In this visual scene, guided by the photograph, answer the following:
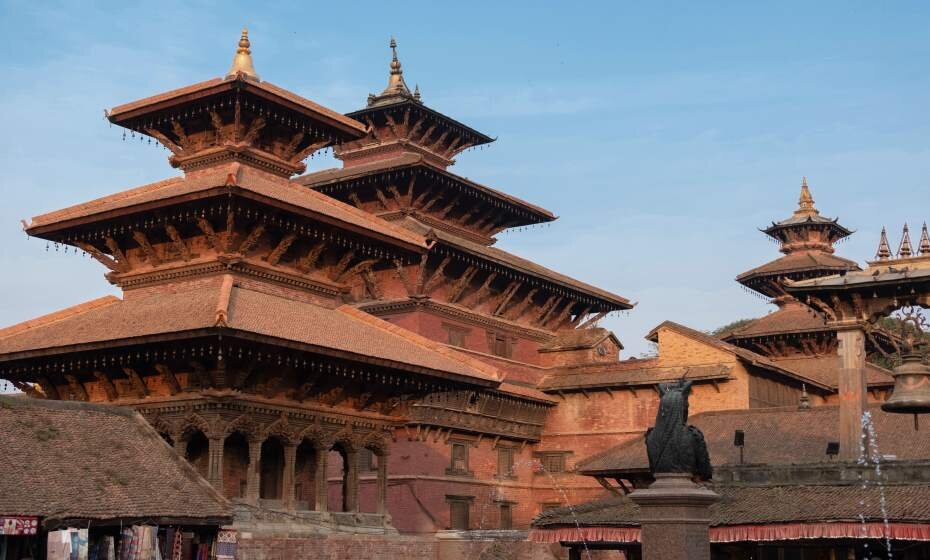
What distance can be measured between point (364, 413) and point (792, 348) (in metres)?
33.0

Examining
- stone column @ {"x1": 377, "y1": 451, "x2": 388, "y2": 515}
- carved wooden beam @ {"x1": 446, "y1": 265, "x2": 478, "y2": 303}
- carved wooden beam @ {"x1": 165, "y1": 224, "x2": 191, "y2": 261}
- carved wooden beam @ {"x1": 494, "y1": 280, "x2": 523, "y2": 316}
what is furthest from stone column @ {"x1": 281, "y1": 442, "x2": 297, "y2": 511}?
carved wooden beam @ {"x1": 494, "y1": 280, "x2": 523, "y2": 316}

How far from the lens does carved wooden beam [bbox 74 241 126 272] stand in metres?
32.8

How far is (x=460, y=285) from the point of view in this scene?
153ft

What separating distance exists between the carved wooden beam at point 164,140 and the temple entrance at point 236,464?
970 centimetres

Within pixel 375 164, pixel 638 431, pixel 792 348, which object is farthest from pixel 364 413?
pixel 792 348

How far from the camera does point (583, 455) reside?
4834 cm

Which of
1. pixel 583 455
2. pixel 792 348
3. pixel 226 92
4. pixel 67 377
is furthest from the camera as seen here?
pixel 792 348

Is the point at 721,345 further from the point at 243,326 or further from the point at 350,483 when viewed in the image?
the point at 243,326

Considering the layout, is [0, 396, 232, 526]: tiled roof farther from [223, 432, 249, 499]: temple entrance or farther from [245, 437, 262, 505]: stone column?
[223, 432, 249, 499]: temple entrance

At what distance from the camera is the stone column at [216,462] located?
2686 cm

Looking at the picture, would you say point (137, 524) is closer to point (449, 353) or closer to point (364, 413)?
point (364, 413)

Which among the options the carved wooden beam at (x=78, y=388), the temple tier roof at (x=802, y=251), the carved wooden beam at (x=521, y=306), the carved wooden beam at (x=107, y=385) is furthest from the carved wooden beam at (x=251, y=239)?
the temple tier roof at (x=802, y=251)

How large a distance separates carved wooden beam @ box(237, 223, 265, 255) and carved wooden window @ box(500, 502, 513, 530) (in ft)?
65.0

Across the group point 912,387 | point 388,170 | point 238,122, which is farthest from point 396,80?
point 912,387
